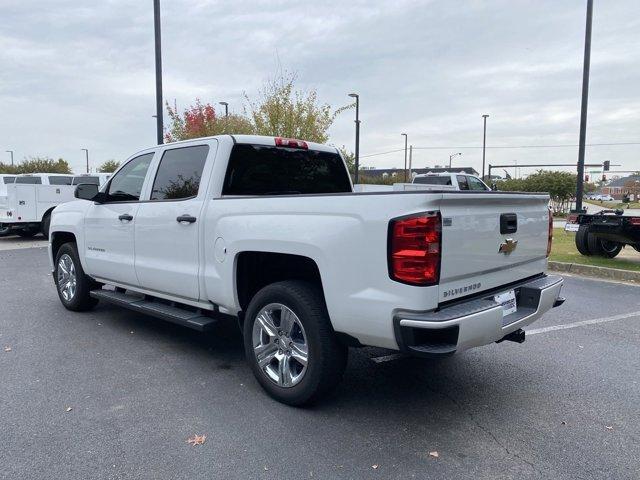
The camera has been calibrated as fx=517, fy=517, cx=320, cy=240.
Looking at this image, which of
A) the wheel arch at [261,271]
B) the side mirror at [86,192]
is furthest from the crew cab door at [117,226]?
the wheel arch at [261,271]

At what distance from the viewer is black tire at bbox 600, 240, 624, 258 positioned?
1093 centimetres

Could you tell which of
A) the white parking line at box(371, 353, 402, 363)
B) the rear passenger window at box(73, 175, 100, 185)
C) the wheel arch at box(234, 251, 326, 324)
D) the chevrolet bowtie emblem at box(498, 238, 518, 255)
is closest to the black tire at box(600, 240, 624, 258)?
the white parking line at box(371, 353, 402, 363)

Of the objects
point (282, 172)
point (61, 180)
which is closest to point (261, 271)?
point (282, 172)

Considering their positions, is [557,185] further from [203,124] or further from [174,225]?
[174,225]

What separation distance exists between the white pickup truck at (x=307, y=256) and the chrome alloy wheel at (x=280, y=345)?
0.03 feet

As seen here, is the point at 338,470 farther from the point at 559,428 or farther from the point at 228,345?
the point at 228,345

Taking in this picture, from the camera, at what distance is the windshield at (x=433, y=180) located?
17562 millimetres

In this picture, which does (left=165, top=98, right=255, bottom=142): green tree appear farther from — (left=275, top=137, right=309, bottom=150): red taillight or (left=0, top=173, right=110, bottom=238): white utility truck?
(left=275, top=137, right=309, bottom=150): red taillight

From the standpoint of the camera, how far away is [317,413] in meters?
3.65

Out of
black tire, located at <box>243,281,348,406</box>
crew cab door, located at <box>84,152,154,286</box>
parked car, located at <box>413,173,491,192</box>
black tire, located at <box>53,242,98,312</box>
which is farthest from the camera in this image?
parked car, located at <box>413,173,491,192</box>

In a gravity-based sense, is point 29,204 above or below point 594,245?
above

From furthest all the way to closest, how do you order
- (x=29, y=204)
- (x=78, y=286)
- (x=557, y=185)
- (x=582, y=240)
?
(x=557, y=185), (x=29, y=204), (x=582, y=240), (x=78, y=286)

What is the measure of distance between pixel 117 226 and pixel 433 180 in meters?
14.4

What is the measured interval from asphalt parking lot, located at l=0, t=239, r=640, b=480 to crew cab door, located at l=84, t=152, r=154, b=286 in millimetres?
725
